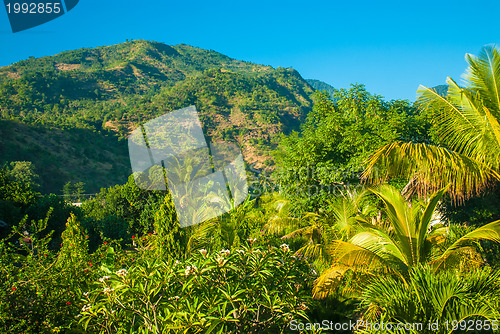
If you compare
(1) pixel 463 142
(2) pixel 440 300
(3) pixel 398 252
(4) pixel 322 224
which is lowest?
(4) pixel 322 224

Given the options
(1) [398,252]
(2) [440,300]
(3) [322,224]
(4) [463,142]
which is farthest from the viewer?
(3) [322,224]

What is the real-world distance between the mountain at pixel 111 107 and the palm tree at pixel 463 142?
96.1 ft

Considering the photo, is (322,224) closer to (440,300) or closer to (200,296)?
(440,300)

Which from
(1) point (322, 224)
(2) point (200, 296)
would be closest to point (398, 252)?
(2) point (200, 296)

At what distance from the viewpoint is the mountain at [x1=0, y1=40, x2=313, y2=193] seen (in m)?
42.0

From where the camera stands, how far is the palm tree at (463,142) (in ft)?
16.7

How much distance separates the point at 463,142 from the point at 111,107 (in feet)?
230

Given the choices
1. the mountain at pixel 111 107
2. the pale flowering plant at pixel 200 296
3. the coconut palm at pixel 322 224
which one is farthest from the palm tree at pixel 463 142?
the mountain at pixel 111 107

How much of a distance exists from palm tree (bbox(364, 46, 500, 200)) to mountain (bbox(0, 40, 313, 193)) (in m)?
29.3

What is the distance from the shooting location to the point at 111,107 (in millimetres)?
65875

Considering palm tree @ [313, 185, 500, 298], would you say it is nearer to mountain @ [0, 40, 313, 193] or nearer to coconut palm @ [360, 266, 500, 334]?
coconut palm @ [360, 266, 500, 334]

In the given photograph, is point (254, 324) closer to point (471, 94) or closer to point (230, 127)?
point (471, 94)

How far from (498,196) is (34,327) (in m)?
8.51

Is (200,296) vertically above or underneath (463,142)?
underneath
